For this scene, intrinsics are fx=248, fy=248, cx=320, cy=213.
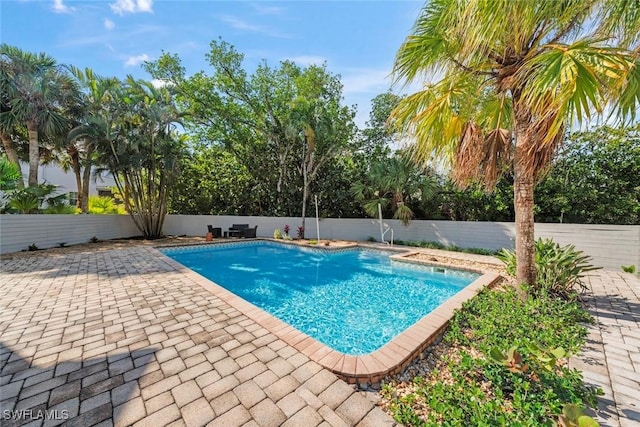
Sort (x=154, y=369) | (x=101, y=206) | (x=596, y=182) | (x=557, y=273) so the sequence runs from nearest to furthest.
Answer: (x=154, y=369), (x=557, y=273), (x=596, y=182), (x=101, y=206)

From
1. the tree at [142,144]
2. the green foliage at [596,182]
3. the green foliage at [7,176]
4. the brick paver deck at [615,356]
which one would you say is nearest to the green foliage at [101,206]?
the tree at [142,144]

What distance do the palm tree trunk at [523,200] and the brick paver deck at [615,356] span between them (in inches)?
42.3

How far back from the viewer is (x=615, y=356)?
9.36 ft

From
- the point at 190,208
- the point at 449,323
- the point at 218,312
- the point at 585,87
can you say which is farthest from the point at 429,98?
the point at 190,208

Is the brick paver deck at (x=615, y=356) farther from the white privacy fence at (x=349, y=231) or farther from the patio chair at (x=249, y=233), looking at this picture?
the patio chair at (x=249, y=233)

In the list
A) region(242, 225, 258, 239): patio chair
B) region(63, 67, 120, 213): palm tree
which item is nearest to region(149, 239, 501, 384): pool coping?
region(242, 225, 258, 239): patio chair

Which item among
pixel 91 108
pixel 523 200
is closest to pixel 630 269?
pixel 523 200

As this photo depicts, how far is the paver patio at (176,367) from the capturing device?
6.56ft

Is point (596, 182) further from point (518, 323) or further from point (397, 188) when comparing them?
point (518, 323)

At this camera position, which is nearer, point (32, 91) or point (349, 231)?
point (32, 91)

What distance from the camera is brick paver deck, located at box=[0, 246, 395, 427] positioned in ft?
6.52

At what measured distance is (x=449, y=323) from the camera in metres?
3.77

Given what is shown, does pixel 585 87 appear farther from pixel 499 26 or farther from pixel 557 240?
pixel 557 240

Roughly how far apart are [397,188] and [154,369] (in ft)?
36.6
